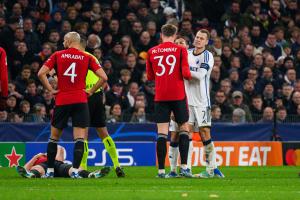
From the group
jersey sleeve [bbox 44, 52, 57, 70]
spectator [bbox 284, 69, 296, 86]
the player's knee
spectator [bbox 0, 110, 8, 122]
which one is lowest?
the player's knee

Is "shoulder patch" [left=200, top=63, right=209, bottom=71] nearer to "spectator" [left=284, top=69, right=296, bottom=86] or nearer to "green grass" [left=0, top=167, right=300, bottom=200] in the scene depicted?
"green grass" [left=0, top=167, right=300, bottom=200]

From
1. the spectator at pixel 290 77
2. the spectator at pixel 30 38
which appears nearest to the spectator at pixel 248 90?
the spectator at pixel 290 77

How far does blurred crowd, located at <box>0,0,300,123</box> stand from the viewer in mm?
23969

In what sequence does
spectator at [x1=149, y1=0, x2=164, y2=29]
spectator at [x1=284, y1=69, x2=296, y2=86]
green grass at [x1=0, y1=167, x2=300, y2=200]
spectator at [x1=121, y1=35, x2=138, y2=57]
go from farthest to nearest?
spectator at [x1=149, y1=0, x2=164, y2=29] → spectator at [x1=284, y1=69, x2=296, y2=86] → spectator at [x1=121, y1=35, x2=138, y2=57] → green grass at [x1=0, y1=167, x2=300, y2=200]

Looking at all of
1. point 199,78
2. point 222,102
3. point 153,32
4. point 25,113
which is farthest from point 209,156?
point 153,32

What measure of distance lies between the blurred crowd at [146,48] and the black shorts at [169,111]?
783cm

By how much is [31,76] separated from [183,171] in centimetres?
917

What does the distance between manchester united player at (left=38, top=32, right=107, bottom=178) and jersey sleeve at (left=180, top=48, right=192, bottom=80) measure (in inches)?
48.5

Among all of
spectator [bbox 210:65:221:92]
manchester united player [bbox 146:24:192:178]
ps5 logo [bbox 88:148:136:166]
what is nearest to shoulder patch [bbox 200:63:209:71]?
manchester united player [bbox 146:24:192:178]

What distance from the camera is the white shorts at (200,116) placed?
1614 cm

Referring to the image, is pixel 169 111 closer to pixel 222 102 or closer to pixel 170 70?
pixel 170 70

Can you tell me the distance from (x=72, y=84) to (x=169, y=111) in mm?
1621

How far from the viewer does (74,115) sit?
50.0ft

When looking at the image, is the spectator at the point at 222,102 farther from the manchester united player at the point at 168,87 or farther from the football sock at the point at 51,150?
the football sock at the point at 51,150
